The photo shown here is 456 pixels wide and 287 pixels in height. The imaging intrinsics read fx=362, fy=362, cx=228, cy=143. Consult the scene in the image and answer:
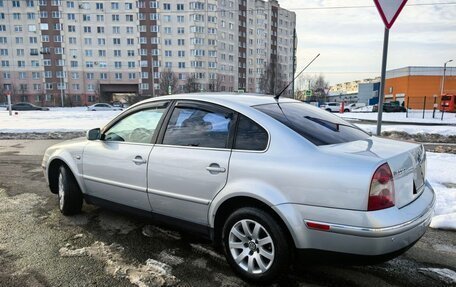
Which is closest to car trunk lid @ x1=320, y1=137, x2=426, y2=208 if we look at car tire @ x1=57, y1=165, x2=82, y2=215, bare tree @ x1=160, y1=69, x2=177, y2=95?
car tire @ x1=57, y1=165, x2=82, y2=215

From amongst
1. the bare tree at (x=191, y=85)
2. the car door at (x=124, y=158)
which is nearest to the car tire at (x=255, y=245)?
the car door at (x=124, y=158)

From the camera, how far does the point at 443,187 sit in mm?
6004

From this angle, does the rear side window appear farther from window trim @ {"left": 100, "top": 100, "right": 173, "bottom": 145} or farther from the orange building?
the orange building

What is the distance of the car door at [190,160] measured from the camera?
3303 mm

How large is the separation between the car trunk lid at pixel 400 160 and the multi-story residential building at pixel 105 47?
79908mm

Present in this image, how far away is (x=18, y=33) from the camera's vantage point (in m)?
81.5

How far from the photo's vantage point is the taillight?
2.60m

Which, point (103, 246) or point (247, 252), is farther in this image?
point (103, 246)

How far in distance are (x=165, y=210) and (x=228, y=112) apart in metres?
1.22

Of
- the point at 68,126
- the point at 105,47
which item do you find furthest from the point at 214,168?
the point at 105,47

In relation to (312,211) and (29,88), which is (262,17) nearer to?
(29,88)

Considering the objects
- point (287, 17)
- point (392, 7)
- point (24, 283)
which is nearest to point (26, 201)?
point (24, 283)

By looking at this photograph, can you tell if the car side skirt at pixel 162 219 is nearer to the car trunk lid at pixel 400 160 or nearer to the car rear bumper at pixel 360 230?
the car rear bumper at pixel 360 230

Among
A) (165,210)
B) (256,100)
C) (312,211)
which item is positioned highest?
(256,100)
